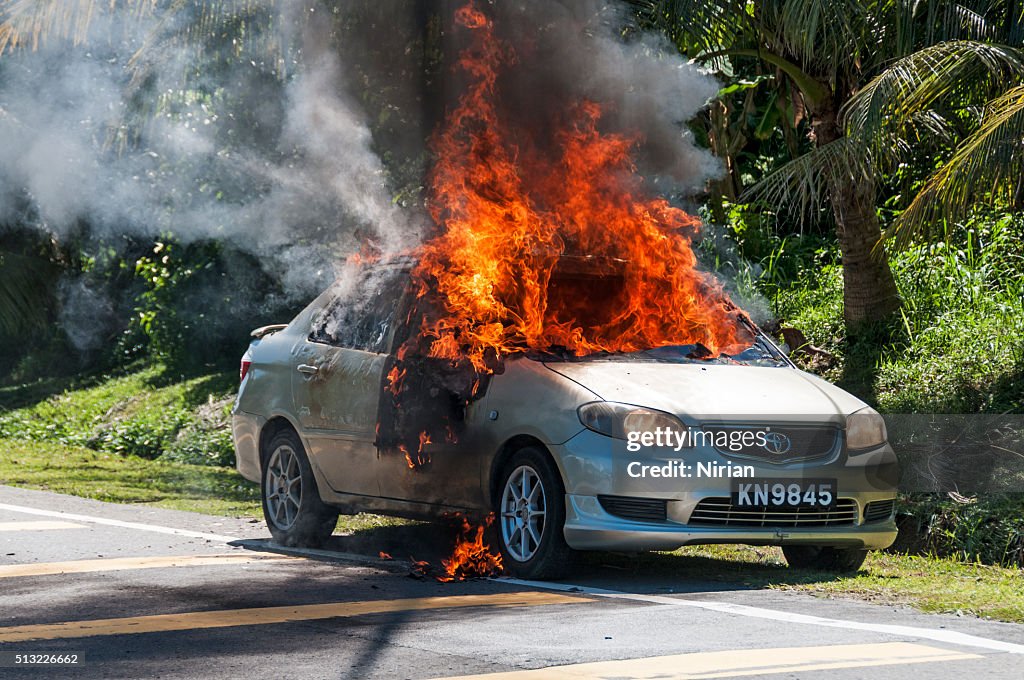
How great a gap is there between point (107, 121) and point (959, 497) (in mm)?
10017

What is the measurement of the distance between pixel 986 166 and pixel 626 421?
12.1 ft

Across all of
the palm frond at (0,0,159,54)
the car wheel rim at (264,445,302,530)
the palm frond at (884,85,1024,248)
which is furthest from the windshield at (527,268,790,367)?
the palm frond at (0,0,159,54)

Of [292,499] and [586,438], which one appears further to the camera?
[292,499]

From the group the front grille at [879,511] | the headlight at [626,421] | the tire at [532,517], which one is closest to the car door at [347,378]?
the tire at [532,517]

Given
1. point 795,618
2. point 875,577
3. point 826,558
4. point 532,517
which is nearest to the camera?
point 795,618

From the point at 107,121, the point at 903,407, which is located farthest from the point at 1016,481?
the point at 107,121

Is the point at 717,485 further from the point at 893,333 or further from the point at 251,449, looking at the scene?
the point at 893,333

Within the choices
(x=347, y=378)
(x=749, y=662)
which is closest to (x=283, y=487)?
(x=347, y=378)

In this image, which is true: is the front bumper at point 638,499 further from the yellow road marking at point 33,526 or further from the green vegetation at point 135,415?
the green vegetation at point 135,415

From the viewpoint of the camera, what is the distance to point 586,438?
288 inches

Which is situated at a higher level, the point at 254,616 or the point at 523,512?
the point at 523,512

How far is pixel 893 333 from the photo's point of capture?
12.2 m

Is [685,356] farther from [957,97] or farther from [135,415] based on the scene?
[135,415]

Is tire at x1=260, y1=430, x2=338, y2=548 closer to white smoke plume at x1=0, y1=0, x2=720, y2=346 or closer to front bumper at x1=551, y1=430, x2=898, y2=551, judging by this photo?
white smoke plume at x1=0, y1=0, x2=720, y2=346
